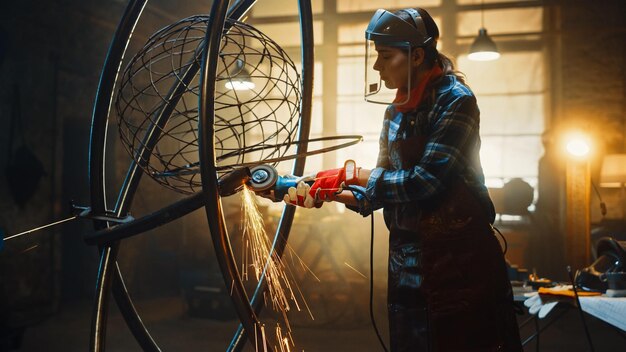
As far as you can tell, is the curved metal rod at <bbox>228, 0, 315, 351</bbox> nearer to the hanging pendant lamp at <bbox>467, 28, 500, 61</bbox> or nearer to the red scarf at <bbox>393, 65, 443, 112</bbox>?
the red scarf at <bbox>393, 65, 443, 112</bbox>

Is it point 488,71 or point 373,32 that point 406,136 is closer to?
point 373,32

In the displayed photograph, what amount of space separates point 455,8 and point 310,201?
7.79 meters

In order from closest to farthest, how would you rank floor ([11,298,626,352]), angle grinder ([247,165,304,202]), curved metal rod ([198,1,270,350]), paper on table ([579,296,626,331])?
curved metal rod ([198,1,270,350])
angle grinder ([247,165,304,202])
paper on table ([579,296,626,331])
floor ([11,298,626,352])

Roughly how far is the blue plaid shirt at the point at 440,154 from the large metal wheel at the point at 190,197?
1.45 feet

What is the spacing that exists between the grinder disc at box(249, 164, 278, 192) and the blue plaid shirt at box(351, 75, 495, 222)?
265 millimetres

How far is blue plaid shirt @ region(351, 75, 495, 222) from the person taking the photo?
1.73 metres

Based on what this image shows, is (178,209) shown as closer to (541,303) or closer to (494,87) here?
(541,303)

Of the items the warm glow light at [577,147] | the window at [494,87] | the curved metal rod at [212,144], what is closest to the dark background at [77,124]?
the window at [494,87]

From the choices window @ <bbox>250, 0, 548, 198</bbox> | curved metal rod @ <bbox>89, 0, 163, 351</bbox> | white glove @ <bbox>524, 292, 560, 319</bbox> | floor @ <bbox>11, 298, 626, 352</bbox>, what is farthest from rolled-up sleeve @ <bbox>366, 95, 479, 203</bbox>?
window @ <bbox>250, 0, 548, 198</bbox>

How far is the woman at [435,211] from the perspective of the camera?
1.75 m

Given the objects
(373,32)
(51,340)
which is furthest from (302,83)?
(51,340)

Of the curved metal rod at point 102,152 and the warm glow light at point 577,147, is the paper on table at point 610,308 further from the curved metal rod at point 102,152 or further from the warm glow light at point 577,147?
the warm glow light at point 577,147

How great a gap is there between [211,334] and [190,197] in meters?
4.88

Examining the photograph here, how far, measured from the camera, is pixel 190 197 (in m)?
1.71
